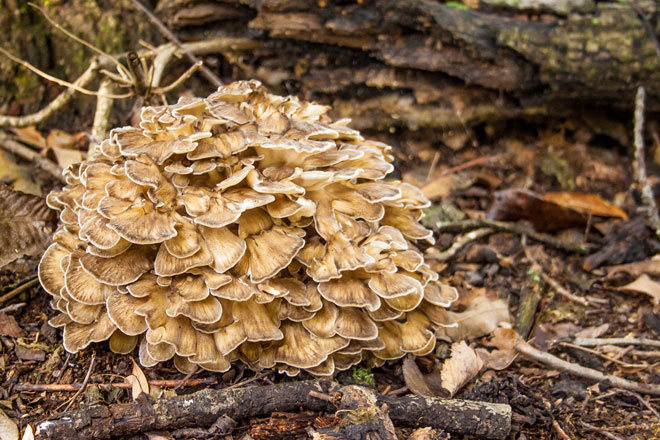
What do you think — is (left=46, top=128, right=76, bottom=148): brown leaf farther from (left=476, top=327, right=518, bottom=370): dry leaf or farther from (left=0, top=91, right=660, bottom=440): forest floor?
(left=476, top=327, right=518, bottom=370): dry leaf

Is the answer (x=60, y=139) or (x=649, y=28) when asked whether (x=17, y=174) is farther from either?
(x=649, y=28)

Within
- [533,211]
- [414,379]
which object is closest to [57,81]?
[414,379]

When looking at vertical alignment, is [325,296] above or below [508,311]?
above

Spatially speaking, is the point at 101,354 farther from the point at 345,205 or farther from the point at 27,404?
Answer: the point at 345,205

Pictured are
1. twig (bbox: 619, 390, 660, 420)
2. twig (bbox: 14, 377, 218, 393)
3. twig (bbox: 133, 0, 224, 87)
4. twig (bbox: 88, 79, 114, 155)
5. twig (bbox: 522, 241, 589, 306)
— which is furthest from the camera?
twig (bbox: 133, 0, 224, 87)

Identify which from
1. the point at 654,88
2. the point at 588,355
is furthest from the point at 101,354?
the point at 654,88

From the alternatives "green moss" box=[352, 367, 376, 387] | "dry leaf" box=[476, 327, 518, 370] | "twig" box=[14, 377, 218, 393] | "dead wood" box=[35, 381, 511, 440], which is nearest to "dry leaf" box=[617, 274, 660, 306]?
"dry leaf" box=[476, 327, 518, 370]

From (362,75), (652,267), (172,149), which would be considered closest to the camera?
(172,149)

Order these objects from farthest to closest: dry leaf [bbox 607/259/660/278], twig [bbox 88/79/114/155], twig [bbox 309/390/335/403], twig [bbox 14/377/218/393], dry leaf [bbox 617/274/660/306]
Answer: twig [bbox 88/79/114/155]
dry leaf [bbox 607/259/660/278]
dry leaf [bbox 617/274/660/306]
twig [bbox 14/377/218/393]
twig [bbox 309/390/335/403]
